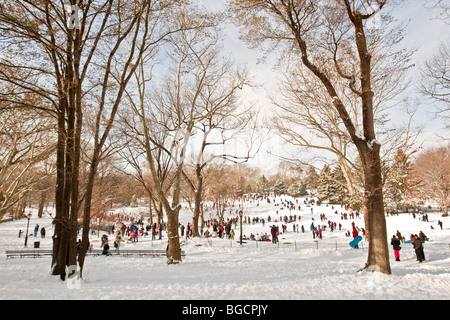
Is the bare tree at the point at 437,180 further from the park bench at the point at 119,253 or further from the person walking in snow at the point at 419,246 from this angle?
the park bench at the point at 119,253

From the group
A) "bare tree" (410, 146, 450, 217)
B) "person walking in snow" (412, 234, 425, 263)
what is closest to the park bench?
"person walking in snow" (412, 234, 425, 263)

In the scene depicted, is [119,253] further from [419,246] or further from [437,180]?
[437,180]

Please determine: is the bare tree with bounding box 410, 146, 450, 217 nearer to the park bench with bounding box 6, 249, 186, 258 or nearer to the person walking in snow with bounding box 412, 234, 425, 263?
the person walking in snow with bounding box 412, 234, 425, 263

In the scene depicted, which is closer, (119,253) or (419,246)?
(419,246)

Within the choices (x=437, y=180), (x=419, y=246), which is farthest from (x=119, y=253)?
(x=437, y=180)

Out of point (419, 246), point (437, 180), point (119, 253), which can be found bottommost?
point (119, 253)

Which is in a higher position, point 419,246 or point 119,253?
point 419,246

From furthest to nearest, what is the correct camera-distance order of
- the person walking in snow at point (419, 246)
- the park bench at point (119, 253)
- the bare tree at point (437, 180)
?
1. the bare tree at point (437, 180)
2. the park bench at point (119, 253)
3. the person walking in snow at point (419, 246)

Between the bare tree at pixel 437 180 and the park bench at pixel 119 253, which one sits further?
the bare tree at pixel 437 180

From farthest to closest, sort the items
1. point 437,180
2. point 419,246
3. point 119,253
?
point 437,180 → point 119,253 → point 419,246

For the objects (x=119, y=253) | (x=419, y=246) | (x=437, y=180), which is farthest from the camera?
(x=437, y=180)

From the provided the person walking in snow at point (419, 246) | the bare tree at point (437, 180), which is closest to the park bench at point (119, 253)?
the person walking in snow at point (419, 246)
